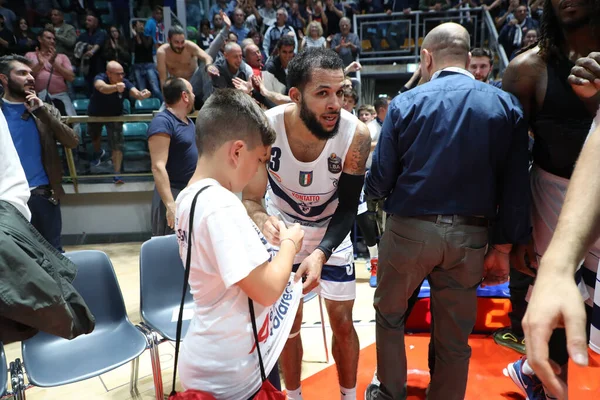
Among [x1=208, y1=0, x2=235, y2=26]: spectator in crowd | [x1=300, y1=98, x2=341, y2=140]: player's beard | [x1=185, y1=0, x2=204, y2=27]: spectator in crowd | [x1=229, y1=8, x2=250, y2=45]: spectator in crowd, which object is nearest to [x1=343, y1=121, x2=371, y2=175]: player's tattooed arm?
[x1=300, y1=98, x2=341, y2=140]: player's beard

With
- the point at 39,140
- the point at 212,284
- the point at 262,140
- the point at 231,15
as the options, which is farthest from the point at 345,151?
the point at 231,15

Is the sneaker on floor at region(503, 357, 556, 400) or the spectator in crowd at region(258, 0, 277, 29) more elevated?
the spectator in crowd at region(258, 0, 277, 29)

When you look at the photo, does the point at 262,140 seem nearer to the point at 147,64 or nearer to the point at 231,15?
the point at 147,64

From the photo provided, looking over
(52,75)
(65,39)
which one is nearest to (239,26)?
(65,39)

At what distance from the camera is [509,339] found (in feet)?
11.1

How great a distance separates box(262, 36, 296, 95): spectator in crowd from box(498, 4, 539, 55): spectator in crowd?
5.09 meters

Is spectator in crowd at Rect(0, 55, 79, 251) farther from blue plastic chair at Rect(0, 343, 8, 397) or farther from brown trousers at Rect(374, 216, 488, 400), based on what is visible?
brown trousers at Rect(374, 216, 488, 400)

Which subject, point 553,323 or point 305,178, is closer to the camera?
point 553,323

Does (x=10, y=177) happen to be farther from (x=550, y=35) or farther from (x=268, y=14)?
(x=268, y=14)

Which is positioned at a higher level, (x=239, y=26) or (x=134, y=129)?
(x=239, y=26)

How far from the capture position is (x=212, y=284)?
1.54 meters

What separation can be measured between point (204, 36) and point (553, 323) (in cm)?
982

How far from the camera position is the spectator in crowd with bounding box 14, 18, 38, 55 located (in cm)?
848

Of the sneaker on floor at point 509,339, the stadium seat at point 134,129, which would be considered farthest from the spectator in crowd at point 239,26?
the sneaker on floor at point 509,339
